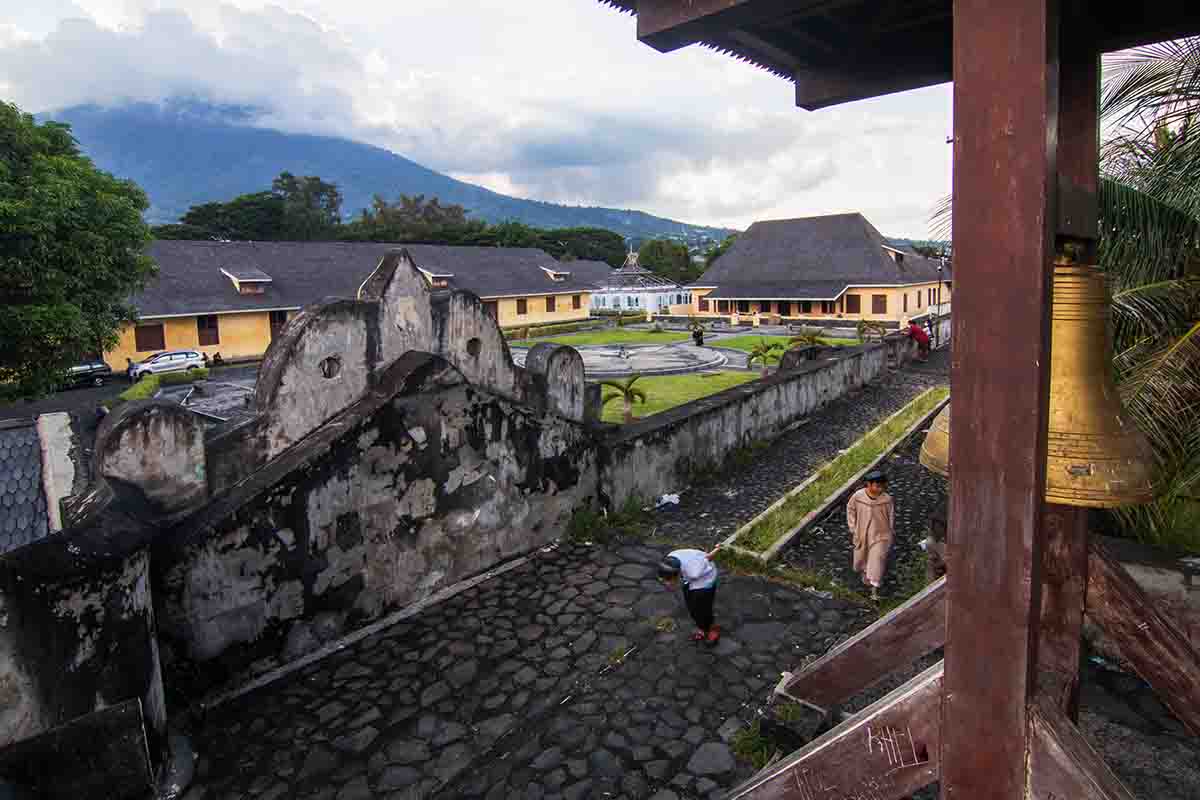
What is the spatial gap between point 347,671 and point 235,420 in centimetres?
218

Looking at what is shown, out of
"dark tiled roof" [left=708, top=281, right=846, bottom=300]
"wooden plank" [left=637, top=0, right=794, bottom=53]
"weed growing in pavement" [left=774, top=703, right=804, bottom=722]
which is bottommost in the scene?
"weed growing in pavement" [left=774, top=703, right=804, bottom=722]

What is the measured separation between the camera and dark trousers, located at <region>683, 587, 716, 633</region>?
18.0 feet

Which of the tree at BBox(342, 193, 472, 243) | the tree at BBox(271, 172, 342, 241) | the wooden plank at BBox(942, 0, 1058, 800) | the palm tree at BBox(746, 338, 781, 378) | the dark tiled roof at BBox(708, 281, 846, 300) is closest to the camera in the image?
the wooden plank at BBox(942, 0, 1058, 800)

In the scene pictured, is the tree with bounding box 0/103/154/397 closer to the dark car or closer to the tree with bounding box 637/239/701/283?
the dark car

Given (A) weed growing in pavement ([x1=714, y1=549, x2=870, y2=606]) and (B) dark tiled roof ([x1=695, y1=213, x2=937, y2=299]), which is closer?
(A) weed growing in pavement ([x1=714, y1=549, x2=870, y2=606])

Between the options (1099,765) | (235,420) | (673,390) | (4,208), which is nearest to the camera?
(1099,765)

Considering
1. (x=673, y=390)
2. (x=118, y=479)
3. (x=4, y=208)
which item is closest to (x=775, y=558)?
(x=118, y=479)

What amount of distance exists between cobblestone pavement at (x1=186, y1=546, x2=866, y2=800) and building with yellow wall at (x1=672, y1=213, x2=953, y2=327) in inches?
1398

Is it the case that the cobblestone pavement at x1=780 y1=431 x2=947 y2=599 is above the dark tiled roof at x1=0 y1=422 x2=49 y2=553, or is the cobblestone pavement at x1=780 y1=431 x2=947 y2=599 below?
below

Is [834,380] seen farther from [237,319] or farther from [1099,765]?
[237,319]

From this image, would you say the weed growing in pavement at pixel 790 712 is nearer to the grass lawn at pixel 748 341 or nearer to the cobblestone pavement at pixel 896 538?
the cobblestone pavement at pixel 896 538

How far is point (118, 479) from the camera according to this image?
4.77 metres

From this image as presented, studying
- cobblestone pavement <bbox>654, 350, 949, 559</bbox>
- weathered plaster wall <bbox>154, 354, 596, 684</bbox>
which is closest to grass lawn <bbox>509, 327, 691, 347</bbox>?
cobblestone pavement <bbox>654, 350, 949, 559</bbox>

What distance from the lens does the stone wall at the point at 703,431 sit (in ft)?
28.1
